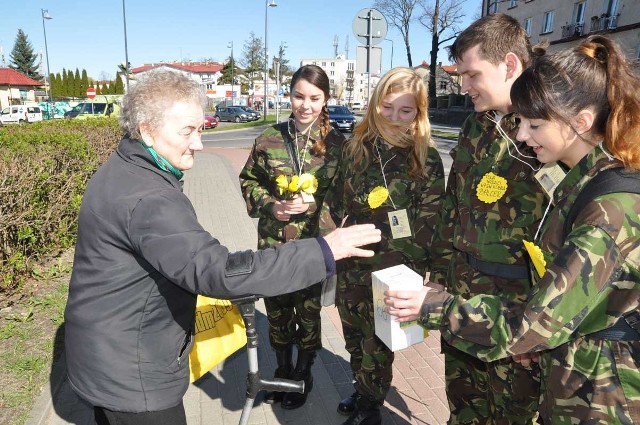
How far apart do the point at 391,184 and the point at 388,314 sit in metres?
0.91

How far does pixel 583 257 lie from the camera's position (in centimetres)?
128

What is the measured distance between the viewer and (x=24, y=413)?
2.95 meters

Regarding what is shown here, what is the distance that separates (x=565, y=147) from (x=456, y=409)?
162cm

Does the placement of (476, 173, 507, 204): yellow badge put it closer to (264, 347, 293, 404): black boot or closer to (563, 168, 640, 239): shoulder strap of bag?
(563, 168, 640, 239): shoulder strap of bag

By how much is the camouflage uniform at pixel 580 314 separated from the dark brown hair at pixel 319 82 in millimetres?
1699

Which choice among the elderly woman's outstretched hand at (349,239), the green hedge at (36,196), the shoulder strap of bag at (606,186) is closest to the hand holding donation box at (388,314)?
the elderly woman's outstretched hand at (349,239)

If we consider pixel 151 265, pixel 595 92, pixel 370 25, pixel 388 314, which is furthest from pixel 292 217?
pixel 370 25

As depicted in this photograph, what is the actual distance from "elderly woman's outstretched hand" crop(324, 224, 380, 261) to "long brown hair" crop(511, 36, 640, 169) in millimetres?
672

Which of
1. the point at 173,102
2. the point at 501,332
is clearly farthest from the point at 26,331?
the point at 501,332

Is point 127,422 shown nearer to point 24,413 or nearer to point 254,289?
point 254,289

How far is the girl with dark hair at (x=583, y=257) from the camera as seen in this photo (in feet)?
4.22

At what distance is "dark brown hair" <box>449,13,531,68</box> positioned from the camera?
6.73 feet

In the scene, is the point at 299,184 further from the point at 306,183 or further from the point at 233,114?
the point at 233,114

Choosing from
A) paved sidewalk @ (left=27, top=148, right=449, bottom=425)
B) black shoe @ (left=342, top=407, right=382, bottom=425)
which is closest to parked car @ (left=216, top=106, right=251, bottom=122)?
paved sidewalk @ (left=27, top=148, right=449, bottom=425)
